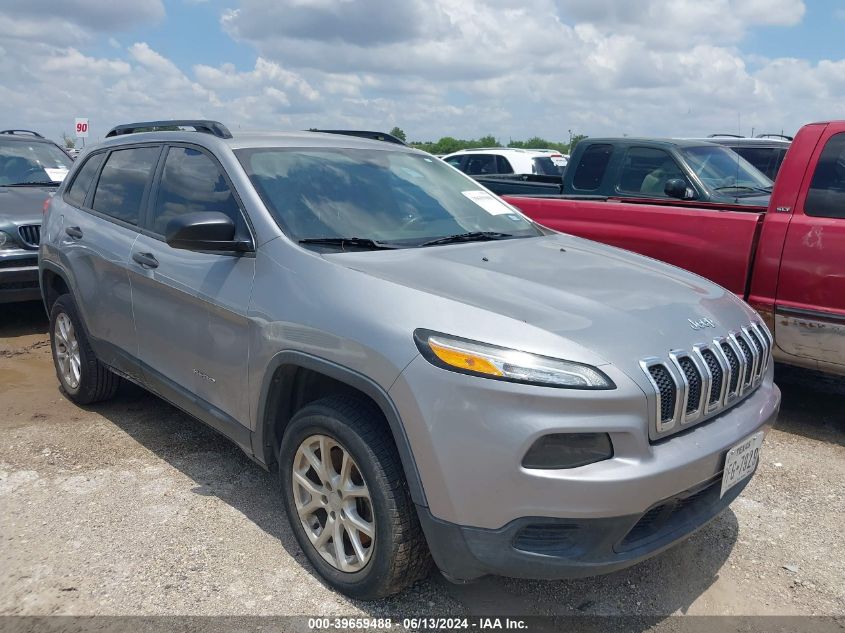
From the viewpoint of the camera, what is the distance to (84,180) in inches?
194

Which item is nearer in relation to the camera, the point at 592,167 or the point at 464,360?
the point at 464,360

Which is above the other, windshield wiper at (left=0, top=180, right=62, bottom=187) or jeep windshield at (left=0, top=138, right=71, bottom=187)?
jeep windshield at (left=0, top=138, right=71, bottom=187)

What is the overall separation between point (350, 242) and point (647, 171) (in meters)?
4.29

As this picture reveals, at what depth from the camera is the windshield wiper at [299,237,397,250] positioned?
10.4 feet

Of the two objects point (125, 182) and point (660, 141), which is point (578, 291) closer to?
point (125, 182)

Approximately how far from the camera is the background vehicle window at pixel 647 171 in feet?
21.4

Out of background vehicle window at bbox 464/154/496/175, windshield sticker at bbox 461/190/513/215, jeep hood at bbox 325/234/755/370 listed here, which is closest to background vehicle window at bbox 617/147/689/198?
windshield sticker at bbox 461/190/513/215

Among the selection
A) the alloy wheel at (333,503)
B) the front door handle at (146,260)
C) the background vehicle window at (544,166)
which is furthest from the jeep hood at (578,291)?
the background vehicle window at (544,166)

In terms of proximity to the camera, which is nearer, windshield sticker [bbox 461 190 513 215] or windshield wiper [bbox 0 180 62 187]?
windshield sticker [bbox 461 190 513 215]

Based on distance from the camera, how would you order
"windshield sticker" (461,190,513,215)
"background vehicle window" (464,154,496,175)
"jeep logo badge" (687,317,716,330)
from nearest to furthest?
"jeep logo badge" (687,317,716,330), "windshield sticker" (461,190,513,215), "background vehicle window" (464,154,496,175)

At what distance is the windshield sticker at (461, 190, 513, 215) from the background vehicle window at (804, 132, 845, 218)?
6.22 ft

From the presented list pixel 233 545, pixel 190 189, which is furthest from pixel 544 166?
pixel 233 545

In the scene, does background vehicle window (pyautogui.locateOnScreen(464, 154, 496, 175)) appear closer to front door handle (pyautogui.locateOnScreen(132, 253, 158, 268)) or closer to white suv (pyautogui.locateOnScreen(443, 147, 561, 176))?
white suv (pyautogui.locateOnScreen(443, 147, 561, 176))

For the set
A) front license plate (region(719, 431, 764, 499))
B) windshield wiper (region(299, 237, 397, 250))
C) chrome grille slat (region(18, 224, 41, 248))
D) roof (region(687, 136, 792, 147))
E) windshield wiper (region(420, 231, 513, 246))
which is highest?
roof (region(687, 136, 792, 147))
